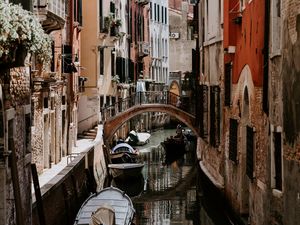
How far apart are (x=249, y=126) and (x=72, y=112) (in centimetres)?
1300

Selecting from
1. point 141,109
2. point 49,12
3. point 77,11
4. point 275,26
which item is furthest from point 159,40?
point 275,26

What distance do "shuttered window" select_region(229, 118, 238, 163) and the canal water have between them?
191 cm

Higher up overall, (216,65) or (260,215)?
(216,65)

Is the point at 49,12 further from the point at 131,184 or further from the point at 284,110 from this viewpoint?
the point at 131,184

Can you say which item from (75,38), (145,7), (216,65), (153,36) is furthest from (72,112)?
(153,36)

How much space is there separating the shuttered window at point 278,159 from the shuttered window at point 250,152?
2.49 m

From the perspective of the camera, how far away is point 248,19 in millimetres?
15875

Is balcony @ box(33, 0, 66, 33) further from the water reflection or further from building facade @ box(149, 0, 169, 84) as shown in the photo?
building facade @ box(149, 0, 169, 84)

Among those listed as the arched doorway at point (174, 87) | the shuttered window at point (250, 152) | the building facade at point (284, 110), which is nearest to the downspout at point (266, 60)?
the building facade at point (284, 110)

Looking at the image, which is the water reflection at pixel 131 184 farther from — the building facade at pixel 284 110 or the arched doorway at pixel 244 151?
the building facade at pixel 284 110

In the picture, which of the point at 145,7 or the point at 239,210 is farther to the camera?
the point at 145,7

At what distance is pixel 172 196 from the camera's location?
24.4m

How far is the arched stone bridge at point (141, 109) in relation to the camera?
32.7 metres

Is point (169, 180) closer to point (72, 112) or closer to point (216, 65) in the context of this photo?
point (72, 112)
